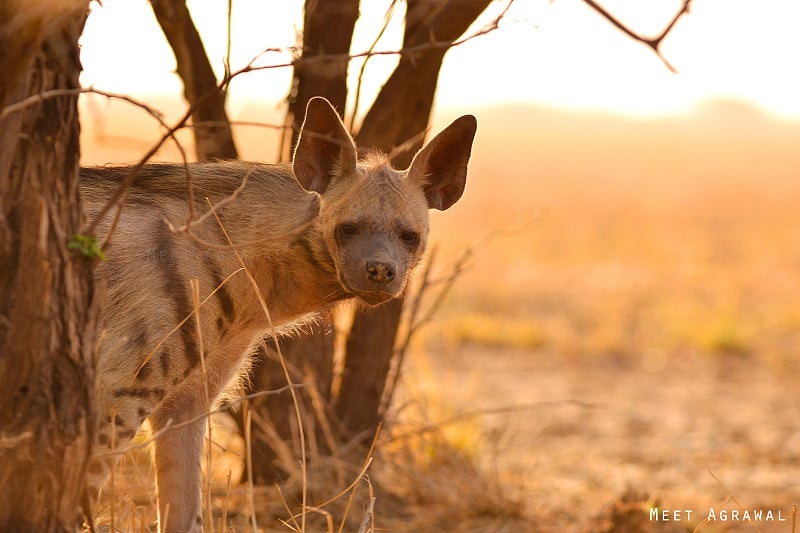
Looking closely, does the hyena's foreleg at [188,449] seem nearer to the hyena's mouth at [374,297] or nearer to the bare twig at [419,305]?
the hyena's mouth at [374,297]

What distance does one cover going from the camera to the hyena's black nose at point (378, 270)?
3.64 metres

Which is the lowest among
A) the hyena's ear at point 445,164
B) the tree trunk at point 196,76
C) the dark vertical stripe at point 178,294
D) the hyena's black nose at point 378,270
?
the dark vertical stripe at point 178,294

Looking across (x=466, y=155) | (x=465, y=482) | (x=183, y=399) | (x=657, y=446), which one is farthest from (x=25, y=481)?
(x=657, y=446)

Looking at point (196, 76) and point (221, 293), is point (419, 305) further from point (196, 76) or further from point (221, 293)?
point (221, 293)

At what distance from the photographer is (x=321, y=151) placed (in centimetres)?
387

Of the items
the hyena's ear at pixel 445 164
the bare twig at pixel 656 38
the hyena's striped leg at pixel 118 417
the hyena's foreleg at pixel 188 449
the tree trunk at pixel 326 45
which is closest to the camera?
the bare twig at pixel 656 38

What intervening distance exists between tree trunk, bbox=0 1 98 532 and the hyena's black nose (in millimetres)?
1437

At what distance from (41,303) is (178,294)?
1214 millimetres

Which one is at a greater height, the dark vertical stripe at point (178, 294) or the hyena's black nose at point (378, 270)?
the hyena's black nose at point (378, 270)

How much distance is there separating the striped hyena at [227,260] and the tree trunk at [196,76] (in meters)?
0.83

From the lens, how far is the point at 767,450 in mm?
7141

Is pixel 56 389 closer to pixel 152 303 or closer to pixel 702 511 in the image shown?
pixel 152 303

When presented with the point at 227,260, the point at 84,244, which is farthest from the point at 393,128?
the point at 84,244

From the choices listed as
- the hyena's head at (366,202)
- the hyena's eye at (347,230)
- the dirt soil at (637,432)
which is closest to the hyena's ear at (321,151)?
the hyena's head at (366,202)
